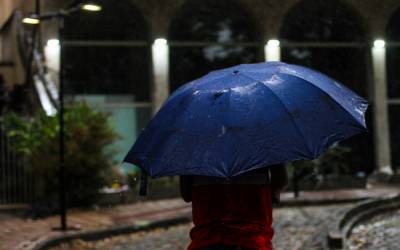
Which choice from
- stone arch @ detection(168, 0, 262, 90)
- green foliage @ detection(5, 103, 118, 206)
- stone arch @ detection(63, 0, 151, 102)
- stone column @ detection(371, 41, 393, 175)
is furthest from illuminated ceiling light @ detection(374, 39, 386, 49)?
green foliage @ detection(5, 103, 118, 206)

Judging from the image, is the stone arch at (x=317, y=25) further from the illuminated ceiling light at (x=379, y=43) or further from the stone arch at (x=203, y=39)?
the stone arch at (x=203, y=39)

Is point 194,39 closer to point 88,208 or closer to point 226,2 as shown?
point 226,2

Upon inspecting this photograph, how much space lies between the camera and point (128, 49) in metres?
20.7

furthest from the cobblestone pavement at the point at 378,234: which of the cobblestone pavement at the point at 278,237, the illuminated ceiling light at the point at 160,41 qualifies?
the illuminated ceiling light at the point at 160,41

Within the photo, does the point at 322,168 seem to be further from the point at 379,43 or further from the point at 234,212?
the point at 234,212

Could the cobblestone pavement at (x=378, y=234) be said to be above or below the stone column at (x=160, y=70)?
below

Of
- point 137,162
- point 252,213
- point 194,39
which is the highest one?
point 194,39

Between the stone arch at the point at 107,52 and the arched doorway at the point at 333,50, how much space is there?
13.7 ft

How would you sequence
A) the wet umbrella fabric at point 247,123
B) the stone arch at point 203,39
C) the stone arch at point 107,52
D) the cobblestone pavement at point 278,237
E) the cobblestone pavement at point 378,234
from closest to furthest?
the wet umbrella fabric at point 247,123 < the cobblestone pavement at point 378,234 < the cobblestone pavement at point 278,237 < the stone arch at point 107,52 < the stone arch at point 203,39

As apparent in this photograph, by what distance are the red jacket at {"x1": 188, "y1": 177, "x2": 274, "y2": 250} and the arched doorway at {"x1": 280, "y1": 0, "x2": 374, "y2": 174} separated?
1700 cm

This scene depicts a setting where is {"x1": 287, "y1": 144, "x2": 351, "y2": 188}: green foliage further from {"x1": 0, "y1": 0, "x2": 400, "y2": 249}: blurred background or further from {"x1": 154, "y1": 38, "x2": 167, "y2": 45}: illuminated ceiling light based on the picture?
{"x1": 154, "y1": 38, "x2": 167, "y2": 45}: illuminated ceiling light

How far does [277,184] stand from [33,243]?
749cm

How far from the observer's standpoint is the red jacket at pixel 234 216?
3549mm

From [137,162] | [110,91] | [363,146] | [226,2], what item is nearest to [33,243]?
[137,162]
